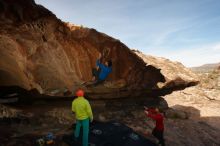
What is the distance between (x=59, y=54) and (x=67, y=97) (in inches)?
107

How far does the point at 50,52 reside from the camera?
439 inches

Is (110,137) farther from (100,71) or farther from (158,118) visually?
(100,71)

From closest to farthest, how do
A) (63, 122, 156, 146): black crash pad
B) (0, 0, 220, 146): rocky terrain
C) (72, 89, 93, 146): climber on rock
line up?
(72, 89, 93, 146): climber on rock, (63, 122, 156, 146): black crash pad, (0, 0, 220, 146): rocky terrain

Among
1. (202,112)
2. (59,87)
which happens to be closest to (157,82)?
(59,87)

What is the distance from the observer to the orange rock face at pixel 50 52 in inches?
391

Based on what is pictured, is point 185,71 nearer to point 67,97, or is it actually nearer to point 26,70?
point 67,97

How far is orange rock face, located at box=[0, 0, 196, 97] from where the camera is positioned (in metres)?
9.94

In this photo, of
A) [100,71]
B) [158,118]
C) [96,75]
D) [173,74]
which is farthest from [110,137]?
[173,74]

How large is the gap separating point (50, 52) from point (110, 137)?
4159 millimetres

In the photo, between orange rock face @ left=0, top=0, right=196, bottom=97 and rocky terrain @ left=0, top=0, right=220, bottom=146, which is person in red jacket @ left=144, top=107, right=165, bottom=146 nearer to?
rocky terrain @ left=0, top=0, right=220, bottom=146

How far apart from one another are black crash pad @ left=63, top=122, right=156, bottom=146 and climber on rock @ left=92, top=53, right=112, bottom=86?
2.34 meters

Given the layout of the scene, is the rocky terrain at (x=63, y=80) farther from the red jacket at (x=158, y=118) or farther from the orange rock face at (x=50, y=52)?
the red jacket at (x=158, y=118)

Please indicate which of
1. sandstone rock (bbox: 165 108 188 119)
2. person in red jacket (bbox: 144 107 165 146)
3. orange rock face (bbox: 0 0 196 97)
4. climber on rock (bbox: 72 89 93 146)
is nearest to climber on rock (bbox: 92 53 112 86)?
orange rock face (bbox: 0 0 196 97)

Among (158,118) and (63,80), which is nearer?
(158,118)
